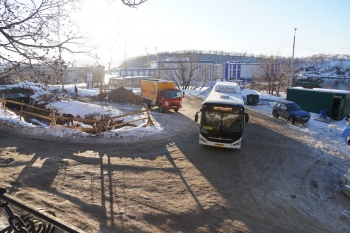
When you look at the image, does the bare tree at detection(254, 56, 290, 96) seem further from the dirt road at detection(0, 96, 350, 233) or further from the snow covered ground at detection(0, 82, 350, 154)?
the dirt road at detection(0, 96, 350, 233)

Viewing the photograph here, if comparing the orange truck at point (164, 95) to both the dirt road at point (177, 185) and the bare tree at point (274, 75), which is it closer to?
the dirt road at point (177, 185)

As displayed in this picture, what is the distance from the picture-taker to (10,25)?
6180mm

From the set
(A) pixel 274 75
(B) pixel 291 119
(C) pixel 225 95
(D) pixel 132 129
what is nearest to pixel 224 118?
(C) pixel 225 95

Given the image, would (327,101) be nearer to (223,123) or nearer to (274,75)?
(223,123)

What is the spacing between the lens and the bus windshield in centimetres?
1388

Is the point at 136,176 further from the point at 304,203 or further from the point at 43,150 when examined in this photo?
the point at 304,203

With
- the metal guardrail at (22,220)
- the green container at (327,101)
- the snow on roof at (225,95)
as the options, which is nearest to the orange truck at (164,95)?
the snow on roof at (225,95)

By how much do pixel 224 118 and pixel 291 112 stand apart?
40.6 feet

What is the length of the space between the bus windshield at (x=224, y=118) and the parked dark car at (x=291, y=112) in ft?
37.4

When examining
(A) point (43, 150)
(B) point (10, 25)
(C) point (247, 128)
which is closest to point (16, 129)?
(A) point (43, 150)

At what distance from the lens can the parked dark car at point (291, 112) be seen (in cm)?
2264

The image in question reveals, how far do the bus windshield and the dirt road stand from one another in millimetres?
1327

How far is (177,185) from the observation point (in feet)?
31.7

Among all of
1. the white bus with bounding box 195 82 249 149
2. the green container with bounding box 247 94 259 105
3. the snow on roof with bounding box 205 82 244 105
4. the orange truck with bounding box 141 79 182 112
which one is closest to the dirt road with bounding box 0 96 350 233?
the white bus with bounding box 195 82 249 149
